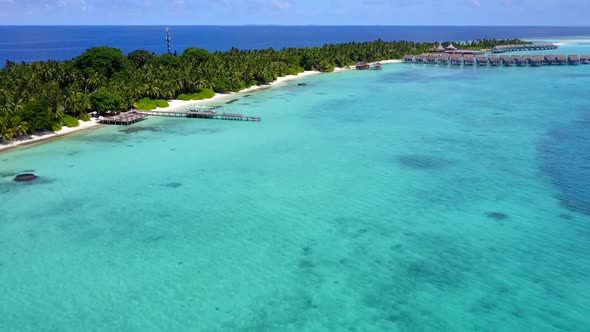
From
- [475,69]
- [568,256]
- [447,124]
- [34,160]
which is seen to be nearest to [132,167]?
[34,160]

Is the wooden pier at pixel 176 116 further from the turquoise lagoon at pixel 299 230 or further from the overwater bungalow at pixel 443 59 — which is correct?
the overwater bungalow at pixel 443 59

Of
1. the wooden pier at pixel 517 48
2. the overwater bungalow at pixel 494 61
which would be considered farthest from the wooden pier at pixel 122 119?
the wooden pier at pixel 517 48

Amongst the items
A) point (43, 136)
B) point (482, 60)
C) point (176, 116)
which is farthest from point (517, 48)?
point (43, 136)

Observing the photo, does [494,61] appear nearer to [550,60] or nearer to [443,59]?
[443,59]

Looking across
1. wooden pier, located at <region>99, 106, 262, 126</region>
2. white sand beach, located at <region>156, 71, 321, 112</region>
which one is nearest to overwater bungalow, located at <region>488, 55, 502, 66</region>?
white sand beach, located at <region>156, 71, 321, 112</region>

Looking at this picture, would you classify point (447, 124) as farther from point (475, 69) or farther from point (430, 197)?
point (475, 69)

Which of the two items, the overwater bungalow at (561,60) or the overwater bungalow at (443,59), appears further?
the overwater bungalow at (443,59)
